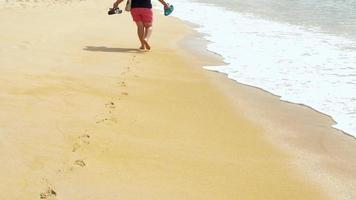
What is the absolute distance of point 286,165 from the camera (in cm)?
396

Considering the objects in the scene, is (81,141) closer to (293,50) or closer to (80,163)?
(80,163)

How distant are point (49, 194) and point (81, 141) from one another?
0.88 metres

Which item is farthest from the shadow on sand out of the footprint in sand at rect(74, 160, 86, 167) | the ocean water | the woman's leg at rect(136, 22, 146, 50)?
the footprint in sand at rect(74, 160, 86, 167)

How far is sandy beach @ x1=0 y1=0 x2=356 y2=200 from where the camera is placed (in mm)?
3234

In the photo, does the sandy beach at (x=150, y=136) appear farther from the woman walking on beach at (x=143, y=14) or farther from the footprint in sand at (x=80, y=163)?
the woman walking on beach at (x=143, y=14)

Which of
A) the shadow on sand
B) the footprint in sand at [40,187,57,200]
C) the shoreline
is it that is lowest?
the shoreline

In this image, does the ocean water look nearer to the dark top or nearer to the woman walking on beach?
the woman walking on beach

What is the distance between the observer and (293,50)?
30.8 ft

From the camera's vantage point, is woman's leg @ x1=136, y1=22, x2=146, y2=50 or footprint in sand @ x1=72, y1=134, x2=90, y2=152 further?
woman's leg @ x1=136, y1=22, x2=146, y2=50

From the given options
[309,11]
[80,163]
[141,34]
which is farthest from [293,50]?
[309,11]

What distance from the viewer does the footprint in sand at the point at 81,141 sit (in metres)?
3.63

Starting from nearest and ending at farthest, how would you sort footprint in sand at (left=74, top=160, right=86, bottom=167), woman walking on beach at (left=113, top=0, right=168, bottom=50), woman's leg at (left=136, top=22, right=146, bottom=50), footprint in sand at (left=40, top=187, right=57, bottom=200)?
footprint in sand at (left=40, top=187, right=57, bottom=200) < footprint in sand at (left=74, top=160, right=86, bottom=167) < woman's leg at (left=136, top=22, right=146, bottom=50) < woman walking on beach at (left=113, top=0, right=168, bottom=50)

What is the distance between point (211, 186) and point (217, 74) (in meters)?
4.03

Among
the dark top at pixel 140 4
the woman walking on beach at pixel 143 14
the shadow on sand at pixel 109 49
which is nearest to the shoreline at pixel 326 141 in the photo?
the shadow on sand at pixel 109 49
